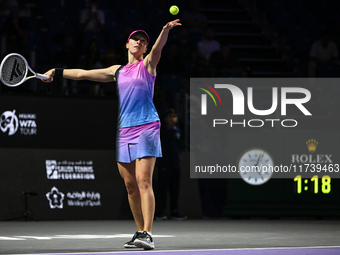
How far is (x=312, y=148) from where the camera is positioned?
37.1ft

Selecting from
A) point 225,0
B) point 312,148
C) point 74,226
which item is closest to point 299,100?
point 312,148

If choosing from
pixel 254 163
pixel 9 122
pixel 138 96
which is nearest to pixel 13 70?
pixel 138 96

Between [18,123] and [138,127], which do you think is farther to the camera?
[18,123]

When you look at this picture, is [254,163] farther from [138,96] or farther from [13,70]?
[13,70]

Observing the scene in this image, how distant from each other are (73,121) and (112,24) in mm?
4680

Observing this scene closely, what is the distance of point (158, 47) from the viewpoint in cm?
556

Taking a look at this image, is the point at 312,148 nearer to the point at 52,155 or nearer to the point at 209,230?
the point at 209,230

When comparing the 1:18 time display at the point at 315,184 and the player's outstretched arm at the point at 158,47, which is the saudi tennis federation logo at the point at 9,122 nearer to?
the 1:18 time display at the point at 315,184

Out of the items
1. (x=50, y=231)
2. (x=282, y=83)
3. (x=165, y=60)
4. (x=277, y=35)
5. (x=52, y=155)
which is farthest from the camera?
(x=277, y=35)

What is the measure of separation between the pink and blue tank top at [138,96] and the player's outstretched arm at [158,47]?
0.09 metres

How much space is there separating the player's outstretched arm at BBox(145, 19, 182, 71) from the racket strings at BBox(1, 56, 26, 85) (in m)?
1.20

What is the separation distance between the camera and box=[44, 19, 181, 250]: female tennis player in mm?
5797

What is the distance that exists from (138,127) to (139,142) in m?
0.14

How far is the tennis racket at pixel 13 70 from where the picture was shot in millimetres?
5938
